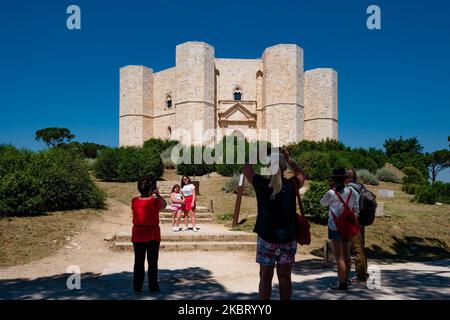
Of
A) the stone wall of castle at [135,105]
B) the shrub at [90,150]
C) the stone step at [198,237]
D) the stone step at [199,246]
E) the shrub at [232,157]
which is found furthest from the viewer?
the shrub at [90,150]

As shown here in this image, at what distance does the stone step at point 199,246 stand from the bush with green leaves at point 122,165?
34.5 feet

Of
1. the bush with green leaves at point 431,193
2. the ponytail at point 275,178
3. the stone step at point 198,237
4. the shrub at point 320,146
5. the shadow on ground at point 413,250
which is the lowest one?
the shadow on ground at point 413,250

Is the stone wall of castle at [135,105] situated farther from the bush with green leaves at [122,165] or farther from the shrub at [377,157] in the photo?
the shrub at [377,157]

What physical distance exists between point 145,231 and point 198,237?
14.0ft

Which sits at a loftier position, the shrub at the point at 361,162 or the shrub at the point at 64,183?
the shrub at the point at 361,162

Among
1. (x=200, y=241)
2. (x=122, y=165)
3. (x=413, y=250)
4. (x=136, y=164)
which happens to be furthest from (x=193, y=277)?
(x=136, y=164)

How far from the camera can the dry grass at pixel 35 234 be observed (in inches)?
286

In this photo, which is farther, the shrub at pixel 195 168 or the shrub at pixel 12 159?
the shrub at pixel 195 168

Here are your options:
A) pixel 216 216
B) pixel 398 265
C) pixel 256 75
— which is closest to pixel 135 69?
pixel 256 75

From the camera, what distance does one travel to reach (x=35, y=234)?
8.45 meters

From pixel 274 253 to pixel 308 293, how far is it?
1.63 m

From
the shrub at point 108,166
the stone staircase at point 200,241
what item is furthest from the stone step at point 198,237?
the shrub at point 108,166

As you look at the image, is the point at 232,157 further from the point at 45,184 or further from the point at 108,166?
the point at 45,184

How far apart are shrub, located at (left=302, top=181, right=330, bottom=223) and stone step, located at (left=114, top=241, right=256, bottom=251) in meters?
2.70
